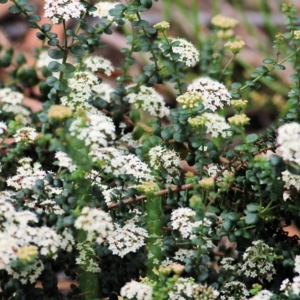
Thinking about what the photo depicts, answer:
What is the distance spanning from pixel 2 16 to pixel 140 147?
6.31 feet

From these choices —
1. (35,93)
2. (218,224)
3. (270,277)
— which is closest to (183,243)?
(218,224)

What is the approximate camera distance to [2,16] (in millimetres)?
3451

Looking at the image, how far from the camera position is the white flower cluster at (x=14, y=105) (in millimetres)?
1930

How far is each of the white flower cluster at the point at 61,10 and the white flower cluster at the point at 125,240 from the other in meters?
0.50

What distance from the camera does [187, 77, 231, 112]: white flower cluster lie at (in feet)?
5.26

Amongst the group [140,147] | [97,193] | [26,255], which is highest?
[140,147]

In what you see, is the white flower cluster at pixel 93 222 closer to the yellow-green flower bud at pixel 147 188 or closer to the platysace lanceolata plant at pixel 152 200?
the platysace lanceolata plant at pixel 152 200

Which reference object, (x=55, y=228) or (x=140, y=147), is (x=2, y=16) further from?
(x=55, y=228)

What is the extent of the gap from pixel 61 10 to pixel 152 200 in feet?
1.59

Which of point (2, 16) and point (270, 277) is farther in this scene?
point (2, 16)

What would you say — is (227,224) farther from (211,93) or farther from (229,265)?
(211,93)

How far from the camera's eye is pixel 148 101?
1.91m

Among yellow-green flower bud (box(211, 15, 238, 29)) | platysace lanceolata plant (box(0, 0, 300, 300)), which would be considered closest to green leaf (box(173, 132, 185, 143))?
platysace lanceolata plant (box(0, 0, 300, 300))

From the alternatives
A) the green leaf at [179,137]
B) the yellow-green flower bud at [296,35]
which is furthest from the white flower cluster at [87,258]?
the yellow-green flower bud at [296,35]
